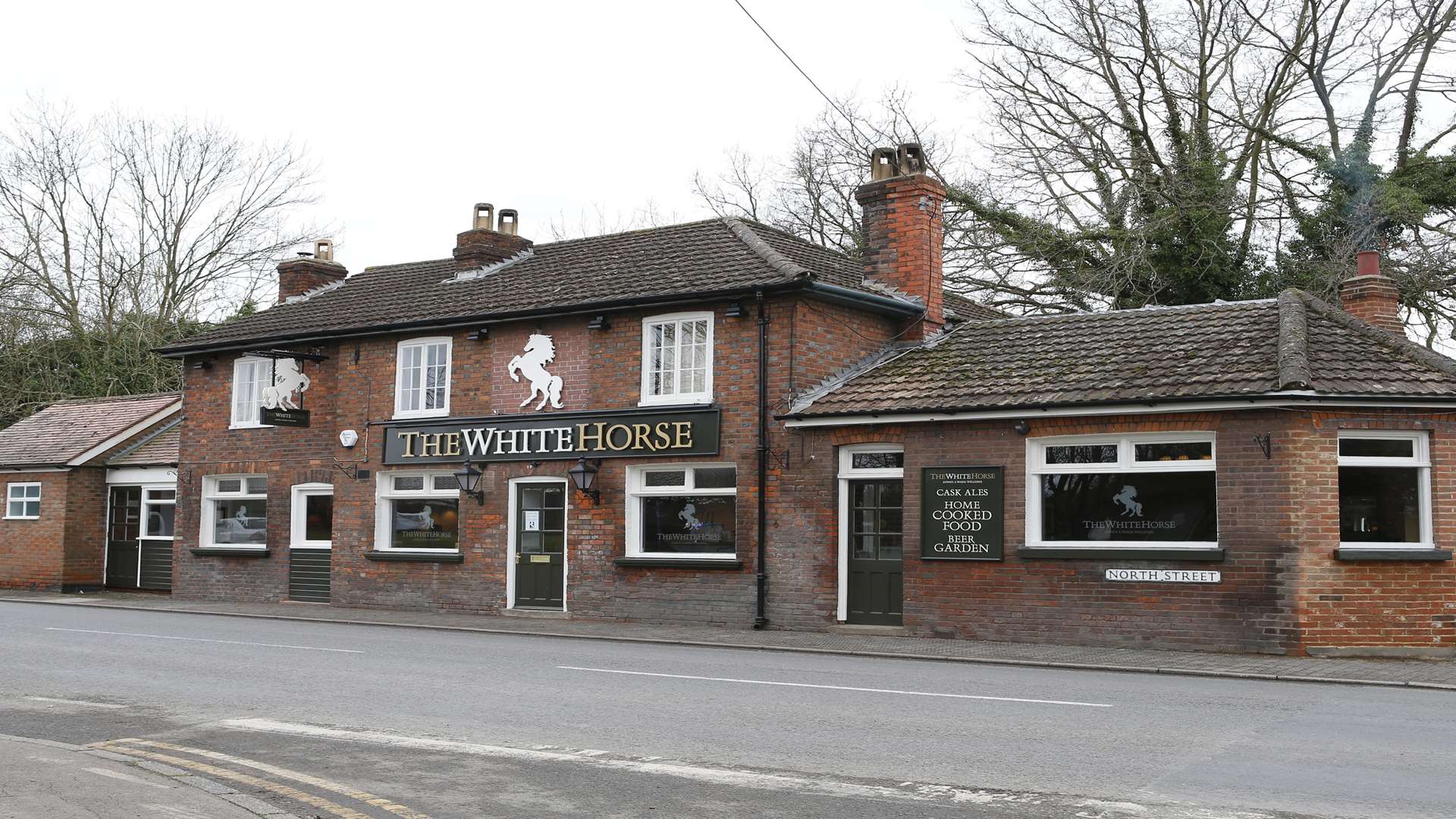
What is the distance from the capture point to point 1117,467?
1672 cm

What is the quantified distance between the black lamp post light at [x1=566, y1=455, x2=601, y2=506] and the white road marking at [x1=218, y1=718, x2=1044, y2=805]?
1058cm

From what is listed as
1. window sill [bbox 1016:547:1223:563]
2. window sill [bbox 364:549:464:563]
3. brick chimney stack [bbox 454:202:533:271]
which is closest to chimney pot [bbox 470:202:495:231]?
brick chimney stack [bbox 454:202:533:271]

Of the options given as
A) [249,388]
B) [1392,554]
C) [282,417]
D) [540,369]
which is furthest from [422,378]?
[1392,554]

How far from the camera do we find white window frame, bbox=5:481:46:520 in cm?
2933

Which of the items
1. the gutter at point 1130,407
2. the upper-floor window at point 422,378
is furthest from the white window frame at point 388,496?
the gutter at point 1130,407

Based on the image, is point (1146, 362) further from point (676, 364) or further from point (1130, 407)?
point (676, 364)

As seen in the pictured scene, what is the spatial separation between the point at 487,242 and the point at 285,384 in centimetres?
456

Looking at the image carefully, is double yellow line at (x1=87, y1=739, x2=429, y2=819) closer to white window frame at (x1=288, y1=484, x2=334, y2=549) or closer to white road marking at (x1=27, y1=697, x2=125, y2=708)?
white road marking at (x1=27, y1=697, x2=125, y2=708)

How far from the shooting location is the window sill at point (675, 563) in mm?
19391

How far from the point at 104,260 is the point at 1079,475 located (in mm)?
33936

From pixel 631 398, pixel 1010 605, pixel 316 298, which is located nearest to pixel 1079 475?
pixel 1010 605

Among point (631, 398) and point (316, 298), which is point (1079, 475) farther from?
point (316, 298)

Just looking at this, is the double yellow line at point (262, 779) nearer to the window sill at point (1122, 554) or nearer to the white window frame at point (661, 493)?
the window sill at point (1122, 554)

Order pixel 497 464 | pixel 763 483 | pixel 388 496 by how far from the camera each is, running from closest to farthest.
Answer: pixel 763 483 → pixel 497 464 → pixel 388 496
